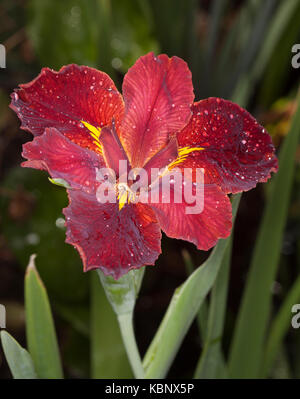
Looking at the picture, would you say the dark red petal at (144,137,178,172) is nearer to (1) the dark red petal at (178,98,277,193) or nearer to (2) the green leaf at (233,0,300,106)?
(1) the dark red petal at (178,98,277,193)

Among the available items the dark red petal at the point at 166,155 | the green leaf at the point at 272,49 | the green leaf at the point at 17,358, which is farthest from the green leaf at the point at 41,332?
the green leaf at the point at 272,49

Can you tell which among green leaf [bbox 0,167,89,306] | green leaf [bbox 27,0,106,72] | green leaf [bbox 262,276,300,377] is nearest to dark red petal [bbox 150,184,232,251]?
green leaf [bbox 262,276,300,377]

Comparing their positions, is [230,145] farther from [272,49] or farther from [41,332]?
[272,49]

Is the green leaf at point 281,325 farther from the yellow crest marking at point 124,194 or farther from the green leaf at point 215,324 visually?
the yellow crest marking at point 124,194

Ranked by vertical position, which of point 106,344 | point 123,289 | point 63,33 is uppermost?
point 63,33

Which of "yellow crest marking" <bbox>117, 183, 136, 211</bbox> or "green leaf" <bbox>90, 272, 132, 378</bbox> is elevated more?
"yellow crest marking" <bbox>117, 183, 136, 211</bbox>

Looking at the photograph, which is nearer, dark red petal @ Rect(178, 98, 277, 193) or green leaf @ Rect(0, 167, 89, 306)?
dark red petal @ Rect(178, 98, 277, 193)

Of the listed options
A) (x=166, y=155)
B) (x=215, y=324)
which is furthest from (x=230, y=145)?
(x=215, y=324)

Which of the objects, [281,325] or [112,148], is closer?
[112,148]
